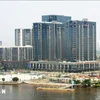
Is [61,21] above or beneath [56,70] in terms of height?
above

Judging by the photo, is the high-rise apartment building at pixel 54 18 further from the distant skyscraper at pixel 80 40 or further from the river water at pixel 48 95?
the river water at pixel 48 95

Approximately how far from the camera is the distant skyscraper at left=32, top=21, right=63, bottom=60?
68.6ft

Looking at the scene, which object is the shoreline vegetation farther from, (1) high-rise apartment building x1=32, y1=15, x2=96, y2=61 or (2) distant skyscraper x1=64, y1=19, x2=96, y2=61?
(1) high-rise apartment building x1=32, y1=15, x2=96, y2=61

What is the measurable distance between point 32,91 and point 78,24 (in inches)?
344

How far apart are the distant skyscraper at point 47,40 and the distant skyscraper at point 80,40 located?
640 mm

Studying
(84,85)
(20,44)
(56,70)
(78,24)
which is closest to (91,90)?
(84,85)

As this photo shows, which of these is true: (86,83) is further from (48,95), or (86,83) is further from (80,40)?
(80,40)

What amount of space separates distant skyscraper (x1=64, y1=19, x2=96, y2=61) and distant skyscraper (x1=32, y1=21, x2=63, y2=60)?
2.10ft

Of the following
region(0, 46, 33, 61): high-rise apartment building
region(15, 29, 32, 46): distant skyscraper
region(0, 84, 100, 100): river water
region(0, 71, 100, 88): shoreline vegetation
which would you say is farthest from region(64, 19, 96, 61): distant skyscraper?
region(0, 84, 100, 100): river water

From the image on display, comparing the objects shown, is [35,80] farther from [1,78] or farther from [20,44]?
[20,44]

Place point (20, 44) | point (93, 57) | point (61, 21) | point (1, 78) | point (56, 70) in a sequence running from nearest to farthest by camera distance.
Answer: point (1, 78) < point (56, 70) < point (93, 57) < point (61, 21) < point (20, 44)

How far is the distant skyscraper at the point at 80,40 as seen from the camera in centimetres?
2023

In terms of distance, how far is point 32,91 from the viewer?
39.2 ft

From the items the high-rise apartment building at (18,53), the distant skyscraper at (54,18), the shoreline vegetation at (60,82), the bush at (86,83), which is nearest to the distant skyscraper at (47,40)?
the high-rise apartment building at (18,53)
